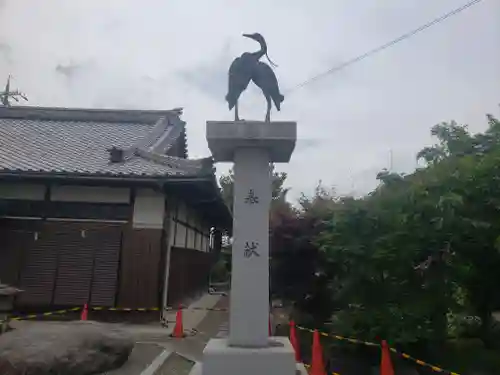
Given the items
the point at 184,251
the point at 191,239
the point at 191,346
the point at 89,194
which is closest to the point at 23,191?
the point at 89,194

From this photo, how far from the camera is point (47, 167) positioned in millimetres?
11688

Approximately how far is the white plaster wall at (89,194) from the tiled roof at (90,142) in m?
0.52

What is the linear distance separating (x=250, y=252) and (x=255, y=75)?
260 cm

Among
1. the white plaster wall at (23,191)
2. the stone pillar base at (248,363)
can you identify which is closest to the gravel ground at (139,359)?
the stone pillar base at (248,363)

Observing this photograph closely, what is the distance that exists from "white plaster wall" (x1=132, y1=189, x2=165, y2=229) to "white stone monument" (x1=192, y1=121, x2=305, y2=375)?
5.50 meters

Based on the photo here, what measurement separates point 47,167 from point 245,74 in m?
7.58

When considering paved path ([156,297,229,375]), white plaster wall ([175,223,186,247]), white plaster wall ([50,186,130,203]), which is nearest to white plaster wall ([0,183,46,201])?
white plaster wall ([50,186,130,203])

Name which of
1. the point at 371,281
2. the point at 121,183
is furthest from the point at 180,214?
the point at 371,281

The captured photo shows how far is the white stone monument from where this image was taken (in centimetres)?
517

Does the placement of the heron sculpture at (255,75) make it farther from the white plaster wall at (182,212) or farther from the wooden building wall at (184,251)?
the white plaster wall at (182,212)

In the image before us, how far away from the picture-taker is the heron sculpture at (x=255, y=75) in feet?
21.0

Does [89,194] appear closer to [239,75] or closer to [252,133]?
[239,75]

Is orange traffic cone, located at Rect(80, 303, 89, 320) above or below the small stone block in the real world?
below

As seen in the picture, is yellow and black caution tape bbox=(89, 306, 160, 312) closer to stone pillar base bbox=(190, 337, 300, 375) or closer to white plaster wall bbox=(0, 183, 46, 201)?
white plaster wall bbox=(0, 183, 46, 201)
